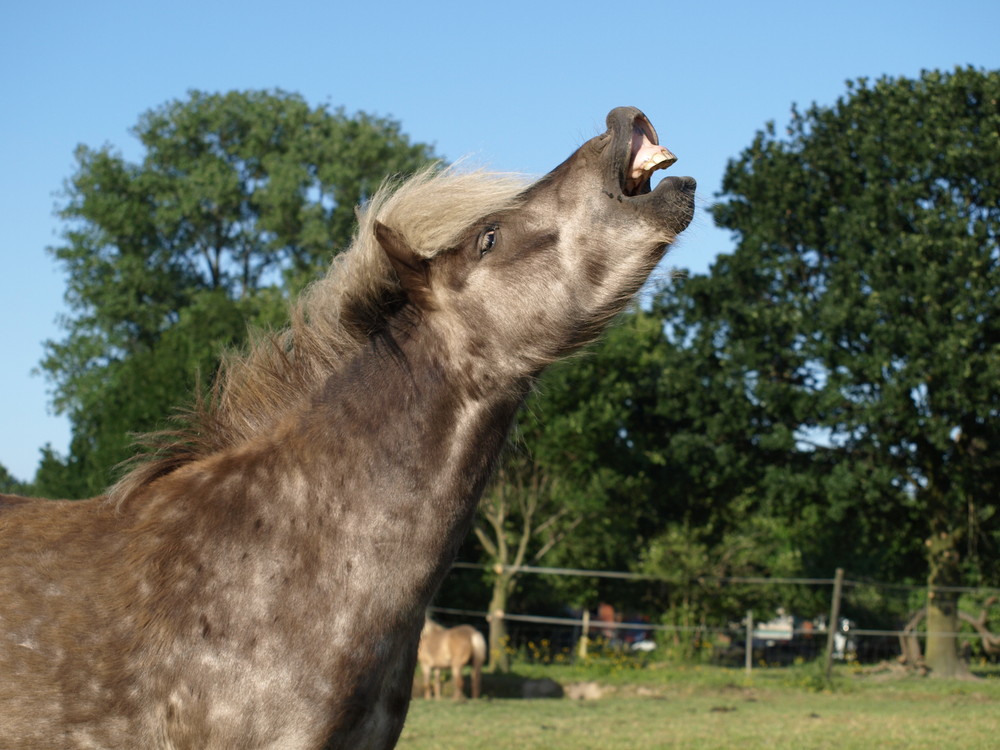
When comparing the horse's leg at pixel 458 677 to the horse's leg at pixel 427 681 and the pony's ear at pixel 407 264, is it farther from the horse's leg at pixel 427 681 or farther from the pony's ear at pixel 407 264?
the pony's ear at pixel 407 264

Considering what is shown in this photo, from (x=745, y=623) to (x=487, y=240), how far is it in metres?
23.7

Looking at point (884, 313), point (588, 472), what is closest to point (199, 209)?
point (588, 472)

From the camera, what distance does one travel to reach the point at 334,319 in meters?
2.90

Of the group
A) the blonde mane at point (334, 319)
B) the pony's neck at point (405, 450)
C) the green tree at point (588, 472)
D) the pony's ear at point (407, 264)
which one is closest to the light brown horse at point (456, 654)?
the green tree at point (588, 472)

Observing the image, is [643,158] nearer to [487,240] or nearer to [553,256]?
[553,256]

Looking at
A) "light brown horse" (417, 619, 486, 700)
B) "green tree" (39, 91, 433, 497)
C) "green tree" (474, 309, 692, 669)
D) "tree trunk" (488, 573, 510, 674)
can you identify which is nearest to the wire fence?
"tree trunk" (488, 573, 510, 674)

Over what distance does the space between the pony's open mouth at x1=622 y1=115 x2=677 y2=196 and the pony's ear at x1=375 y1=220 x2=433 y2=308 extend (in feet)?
1.97

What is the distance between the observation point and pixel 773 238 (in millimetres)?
20797

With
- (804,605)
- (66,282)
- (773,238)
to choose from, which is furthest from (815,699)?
(66,282)

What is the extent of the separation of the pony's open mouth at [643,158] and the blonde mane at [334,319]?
327 millimetres

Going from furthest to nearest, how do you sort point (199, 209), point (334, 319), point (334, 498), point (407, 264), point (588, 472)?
point (199, 209), point (588, 472), point (334, 319), point (407, 264), point (334, 498)

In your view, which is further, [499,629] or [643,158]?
[499,629]

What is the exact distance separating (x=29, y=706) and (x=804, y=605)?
29763 millimetres

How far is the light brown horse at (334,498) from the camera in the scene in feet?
7.82
